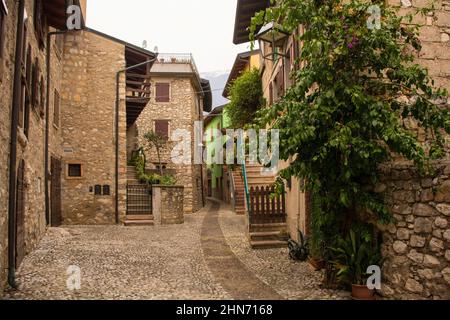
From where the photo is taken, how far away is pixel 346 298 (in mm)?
5383

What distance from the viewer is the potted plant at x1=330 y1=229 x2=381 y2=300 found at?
5262 millimetres

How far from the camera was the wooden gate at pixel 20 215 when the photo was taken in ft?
22.4

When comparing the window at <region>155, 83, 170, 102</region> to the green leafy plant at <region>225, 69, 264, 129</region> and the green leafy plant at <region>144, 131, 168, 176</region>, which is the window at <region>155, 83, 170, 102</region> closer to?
the green leafy plant at <region>144, 131, 168, 176</region>

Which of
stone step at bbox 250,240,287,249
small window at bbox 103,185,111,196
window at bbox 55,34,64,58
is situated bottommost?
stone step at bbox 250,240,287,249

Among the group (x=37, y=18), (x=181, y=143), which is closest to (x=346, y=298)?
(x=37, y=18)

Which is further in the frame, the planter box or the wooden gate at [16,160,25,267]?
the planter box

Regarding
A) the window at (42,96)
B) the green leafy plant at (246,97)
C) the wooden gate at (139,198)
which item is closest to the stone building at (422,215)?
the window at (42,96)

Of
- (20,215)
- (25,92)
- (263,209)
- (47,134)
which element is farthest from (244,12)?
(20,215)

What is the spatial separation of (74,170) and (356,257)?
11.6 metres

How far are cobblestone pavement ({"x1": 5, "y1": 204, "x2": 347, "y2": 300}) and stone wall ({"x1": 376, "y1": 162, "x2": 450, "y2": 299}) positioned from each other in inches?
36.6

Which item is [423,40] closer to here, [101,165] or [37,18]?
[37,18]

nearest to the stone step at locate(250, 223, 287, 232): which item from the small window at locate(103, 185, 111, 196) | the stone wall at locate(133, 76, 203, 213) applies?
the small window at locate(103, 185, 111, 196)

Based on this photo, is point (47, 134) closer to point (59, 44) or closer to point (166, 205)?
point (59, 44)
